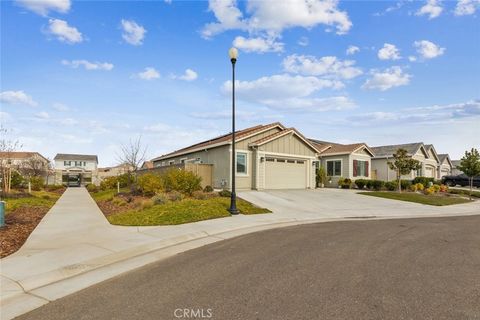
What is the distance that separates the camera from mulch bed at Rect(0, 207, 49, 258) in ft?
25.1

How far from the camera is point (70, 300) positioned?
4.70 m

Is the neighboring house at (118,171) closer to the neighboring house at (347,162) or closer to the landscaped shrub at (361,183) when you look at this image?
the neighboring house at (347,162)

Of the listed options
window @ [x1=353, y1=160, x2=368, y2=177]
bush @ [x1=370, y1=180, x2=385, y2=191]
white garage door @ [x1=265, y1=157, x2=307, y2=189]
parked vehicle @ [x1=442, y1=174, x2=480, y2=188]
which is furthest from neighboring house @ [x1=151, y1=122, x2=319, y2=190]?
parked vehicle @ [x1=442, y1=174, x2=480, y2=188]

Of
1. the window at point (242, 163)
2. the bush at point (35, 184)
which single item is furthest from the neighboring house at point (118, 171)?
the window at point (242, 163)

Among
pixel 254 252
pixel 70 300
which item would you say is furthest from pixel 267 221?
pixel 70 300

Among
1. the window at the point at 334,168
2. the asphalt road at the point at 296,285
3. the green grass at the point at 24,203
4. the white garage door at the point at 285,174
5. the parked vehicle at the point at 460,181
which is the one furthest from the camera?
the parked vehicle at the point at 460,181

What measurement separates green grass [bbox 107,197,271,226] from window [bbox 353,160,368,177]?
19.7 meters

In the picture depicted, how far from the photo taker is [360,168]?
3250 centimetres

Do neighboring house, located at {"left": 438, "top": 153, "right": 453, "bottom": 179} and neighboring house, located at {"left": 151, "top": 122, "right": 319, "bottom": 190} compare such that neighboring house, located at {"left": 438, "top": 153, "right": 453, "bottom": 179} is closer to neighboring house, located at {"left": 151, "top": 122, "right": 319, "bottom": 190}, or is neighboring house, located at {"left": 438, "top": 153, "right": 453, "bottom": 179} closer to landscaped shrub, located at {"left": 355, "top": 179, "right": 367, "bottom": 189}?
landscaped shrub, located at {"left": 355, "top": 179, "right": 367, "bottom": 189}

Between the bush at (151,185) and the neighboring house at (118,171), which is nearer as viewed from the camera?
the bush at (151,185)

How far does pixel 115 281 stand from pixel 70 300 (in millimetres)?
885

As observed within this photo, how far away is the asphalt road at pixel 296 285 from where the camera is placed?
166 inches

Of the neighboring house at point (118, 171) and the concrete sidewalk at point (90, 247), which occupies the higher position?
the neighboring house at point (118, 171)

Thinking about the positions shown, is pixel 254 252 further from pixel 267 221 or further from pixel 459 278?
pixel 267 221
